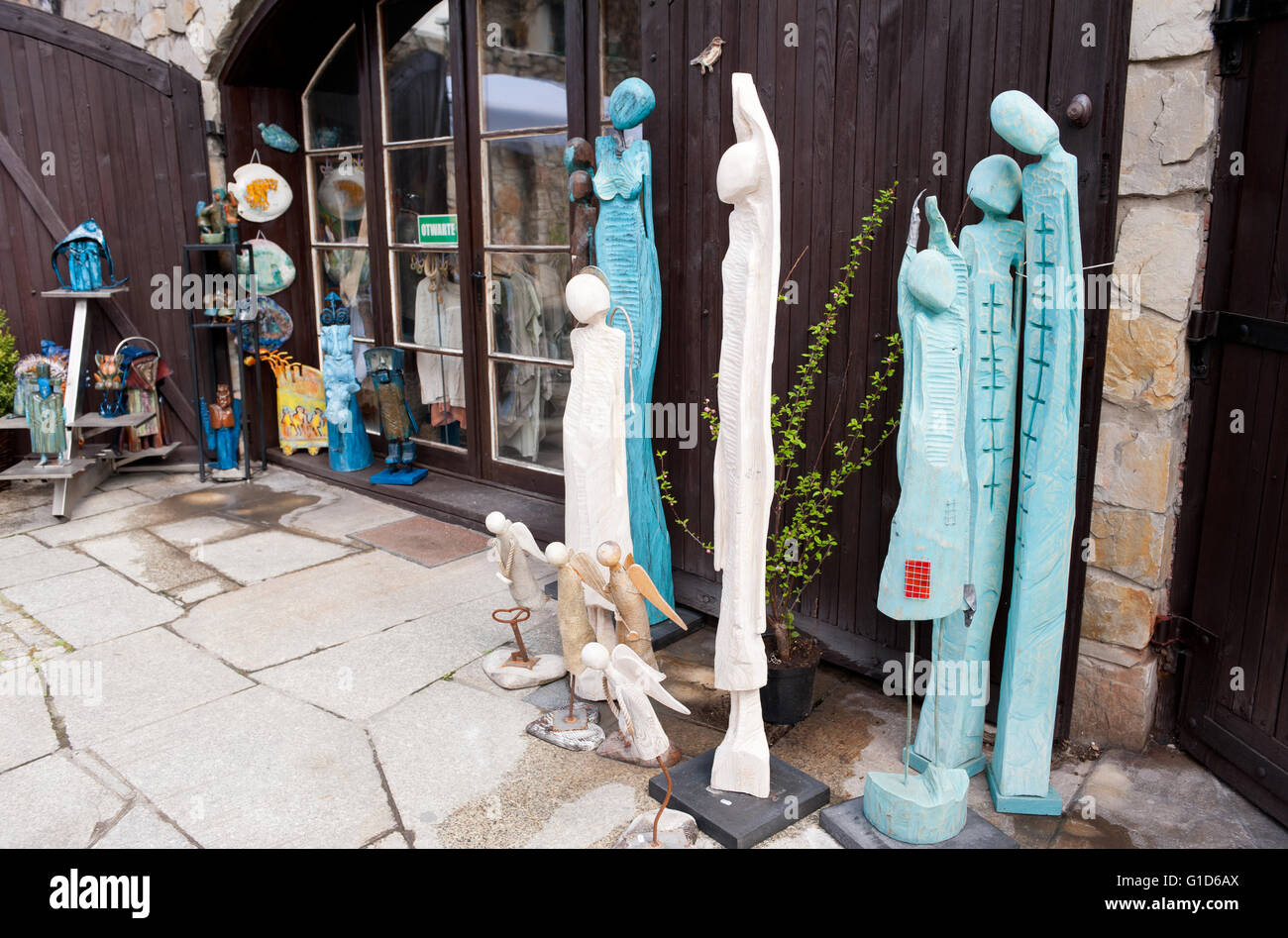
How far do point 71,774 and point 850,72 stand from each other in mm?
3447

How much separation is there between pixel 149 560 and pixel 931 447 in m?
4.05

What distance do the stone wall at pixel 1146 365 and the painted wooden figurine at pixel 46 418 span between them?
18.1 feet

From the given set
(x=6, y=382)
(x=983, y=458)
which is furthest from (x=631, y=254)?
(x=6, y=382)

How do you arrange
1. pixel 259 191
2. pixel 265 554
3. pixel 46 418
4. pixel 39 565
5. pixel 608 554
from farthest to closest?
pixel 259 191, pixel 46 418, pixel 265 554, pixel 39 565, pixel 608 554

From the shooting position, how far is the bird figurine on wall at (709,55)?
12.1 feet

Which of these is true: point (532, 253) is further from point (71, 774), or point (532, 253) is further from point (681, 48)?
point (71, 774)

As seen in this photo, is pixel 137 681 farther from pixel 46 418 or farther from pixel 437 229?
pixel 437 229

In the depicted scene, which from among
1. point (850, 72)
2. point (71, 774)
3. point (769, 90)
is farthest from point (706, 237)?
point (71, 774)

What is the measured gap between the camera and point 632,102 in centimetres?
355

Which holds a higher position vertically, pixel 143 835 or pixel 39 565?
pixel 39 565

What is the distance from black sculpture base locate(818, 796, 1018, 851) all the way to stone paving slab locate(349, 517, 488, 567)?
8.74ft

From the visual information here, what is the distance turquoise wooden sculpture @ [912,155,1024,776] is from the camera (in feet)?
8.84

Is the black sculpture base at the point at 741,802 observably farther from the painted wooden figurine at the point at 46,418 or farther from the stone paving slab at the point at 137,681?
the painted wooden figurine at the point at 46,418

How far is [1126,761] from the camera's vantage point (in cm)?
300
